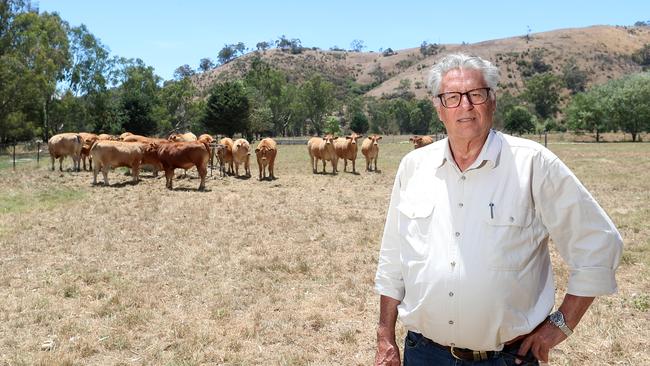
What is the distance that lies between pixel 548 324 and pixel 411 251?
0.65 metres

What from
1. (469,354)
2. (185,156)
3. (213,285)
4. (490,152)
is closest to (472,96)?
(490,152)

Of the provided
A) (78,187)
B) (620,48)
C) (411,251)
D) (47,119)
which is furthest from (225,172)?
(620,48)

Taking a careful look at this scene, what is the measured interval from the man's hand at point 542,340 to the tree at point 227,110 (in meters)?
52.5

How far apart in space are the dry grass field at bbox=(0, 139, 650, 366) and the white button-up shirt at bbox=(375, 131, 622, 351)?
252 cm

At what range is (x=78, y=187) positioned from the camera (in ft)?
53.2

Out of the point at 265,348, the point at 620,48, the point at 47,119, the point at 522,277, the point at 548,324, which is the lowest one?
the point at 265,348

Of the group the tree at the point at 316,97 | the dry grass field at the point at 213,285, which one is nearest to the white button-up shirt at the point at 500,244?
the dry grass field at the point at 213,285

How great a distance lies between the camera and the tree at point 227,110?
53219 millimetres

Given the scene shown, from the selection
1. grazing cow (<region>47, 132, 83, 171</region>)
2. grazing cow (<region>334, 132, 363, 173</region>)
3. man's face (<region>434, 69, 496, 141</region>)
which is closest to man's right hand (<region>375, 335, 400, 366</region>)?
man's face (<region>434, 69, 496, 141</region>)

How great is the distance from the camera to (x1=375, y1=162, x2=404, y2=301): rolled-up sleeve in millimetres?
2629

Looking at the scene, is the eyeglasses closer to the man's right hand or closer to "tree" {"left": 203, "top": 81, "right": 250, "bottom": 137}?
the man's right hand

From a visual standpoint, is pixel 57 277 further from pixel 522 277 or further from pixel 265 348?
pixel 522 277

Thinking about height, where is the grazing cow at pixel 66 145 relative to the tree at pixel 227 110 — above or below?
below

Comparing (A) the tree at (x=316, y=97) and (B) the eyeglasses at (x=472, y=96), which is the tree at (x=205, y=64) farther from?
(B) the eyeglasses at (x=472, y=96)
